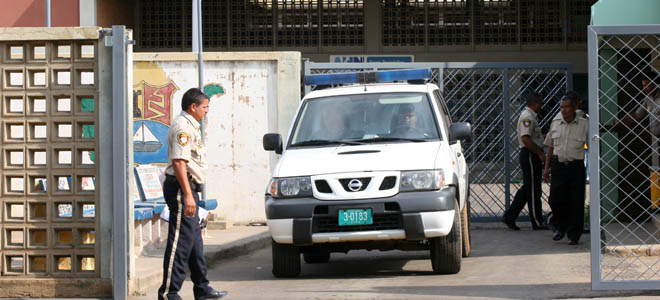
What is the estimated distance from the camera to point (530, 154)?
14273mm

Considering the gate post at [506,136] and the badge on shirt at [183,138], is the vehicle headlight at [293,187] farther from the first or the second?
the gate post at [506,136]

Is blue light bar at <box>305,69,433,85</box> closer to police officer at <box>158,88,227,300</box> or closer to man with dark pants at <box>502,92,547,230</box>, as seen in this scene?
man with dark pants at <box>502,92,547,230</box>

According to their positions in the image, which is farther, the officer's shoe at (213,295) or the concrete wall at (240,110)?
the concrete wall at (240,110)

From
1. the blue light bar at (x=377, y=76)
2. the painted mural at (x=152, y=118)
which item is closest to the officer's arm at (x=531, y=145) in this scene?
the blue light bar at (x=377, y=76)

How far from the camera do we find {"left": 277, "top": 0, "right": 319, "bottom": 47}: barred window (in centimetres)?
2670

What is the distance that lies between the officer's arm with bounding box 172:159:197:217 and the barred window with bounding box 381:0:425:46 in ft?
61.8

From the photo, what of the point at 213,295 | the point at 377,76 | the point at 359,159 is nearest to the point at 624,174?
the point at 377,76

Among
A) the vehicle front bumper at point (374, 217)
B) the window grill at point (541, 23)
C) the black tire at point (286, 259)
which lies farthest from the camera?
the window grill at point (541, 23)

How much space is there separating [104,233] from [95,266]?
0.99 ft

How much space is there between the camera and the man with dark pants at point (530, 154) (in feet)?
46.4

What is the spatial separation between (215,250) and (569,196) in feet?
13.8

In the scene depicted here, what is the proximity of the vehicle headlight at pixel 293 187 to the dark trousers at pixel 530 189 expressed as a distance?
5.27m

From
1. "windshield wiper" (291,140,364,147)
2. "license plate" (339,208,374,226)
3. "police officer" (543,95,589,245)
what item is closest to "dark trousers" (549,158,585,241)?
"police officer" (543,95,589,245)

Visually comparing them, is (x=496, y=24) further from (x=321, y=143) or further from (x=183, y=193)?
(x=183, y=193)
